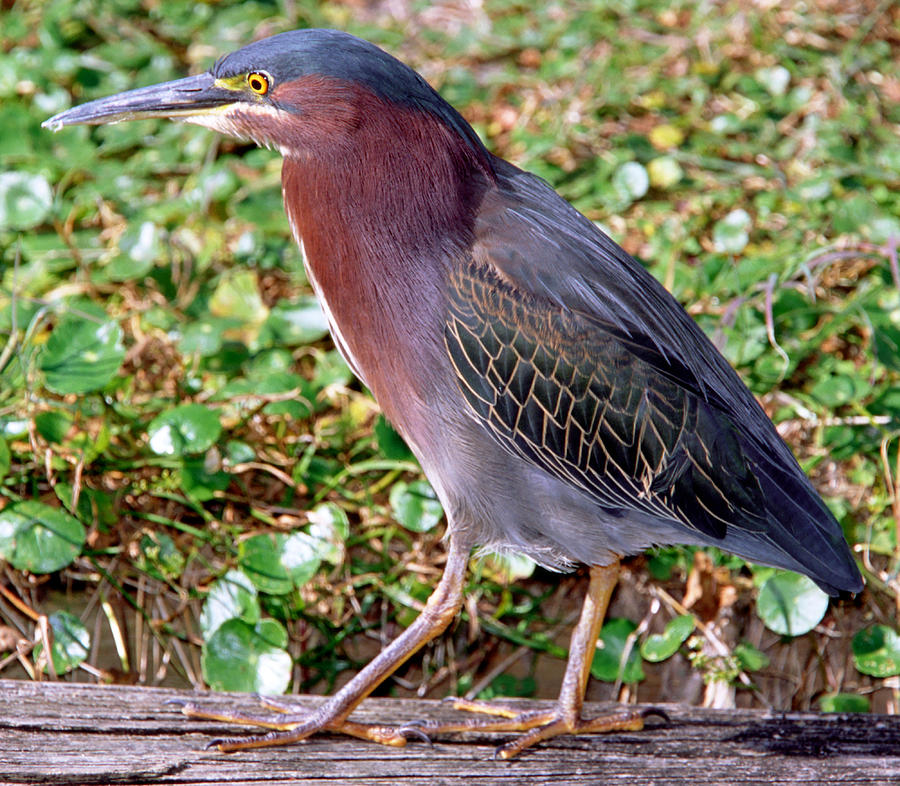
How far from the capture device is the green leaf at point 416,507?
2.69 metres

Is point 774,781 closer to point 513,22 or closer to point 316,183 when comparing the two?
point 316,183

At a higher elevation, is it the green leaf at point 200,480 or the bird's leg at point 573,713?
the green leaf at point 200,480

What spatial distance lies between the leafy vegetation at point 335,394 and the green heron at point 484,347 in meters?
0.47

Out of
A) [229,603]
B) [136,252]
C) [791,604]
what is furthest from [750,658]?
[136,252]

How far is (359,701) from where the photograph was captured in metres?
2.16

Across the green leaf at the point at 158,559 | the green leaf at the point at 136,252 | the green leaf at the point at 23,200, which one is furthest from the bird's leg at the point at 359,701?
the green leaf at the point at 23,200

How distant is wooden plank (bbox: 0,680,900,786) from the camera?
1.90 meters

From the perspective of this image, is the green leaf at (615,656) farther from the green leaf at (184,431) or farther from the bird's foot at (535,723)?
the green leaf at (184,431)

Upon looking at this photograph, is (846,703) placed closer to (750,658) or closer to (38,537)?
(750,658)

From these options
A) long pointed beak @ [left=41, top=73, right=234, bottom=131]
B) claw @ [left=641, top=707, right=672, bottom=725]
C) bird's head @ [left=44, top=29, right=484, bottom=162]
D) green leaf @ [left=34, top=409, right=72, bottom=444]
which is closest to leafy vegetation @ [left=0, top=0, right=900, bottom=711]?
green leaf @ [left=34, top=409, right=72, bottom=444]

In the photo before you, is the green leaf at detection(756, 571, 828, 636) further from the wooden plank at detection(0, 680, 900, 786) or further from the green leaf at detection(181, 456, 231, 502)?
the green leaf at detection(181, 456, 231, 502)

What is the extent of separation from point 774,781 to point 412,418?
99cm

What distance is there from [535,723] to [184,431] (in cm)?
112

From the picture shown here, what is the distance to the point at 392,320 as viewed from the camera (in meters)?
2.01
